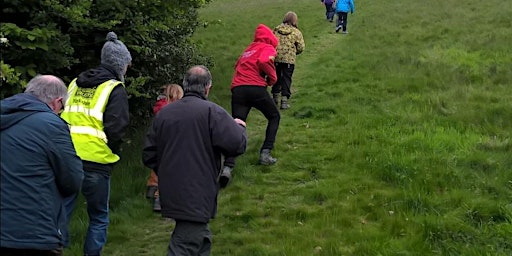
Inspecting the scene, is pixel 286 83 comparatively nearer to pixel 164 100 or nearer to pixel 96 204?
pixel 164 100

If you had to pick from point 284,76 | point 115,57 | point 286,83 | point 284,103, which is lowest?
point 284,103

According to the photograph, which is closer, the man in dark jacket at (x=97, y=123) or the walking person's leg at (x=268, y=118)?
the man in dark jacket at (x=97, y=123)

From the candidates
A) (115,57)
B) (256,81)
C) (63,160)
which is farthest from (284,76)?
(63,160)

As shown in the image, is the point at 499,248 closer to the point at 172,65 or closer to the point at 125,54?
the point at 125,54

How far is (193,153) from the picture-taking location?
452 cm

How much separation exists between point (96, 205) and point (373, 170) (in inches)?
147

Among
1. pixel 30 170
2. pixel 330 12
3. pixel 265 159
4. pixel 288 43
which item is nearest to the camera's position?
pixel 30 170

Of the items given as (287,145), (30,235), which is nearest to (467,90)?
(287,145)

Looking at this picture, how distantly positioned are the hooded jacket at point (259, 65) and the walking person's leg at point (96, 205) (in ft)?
10.1

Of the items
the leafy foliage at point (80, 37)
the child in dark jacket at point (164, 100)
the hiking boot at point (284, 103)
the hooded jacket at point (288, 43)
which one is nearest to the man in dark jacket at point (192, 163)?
the leafy foliage at point (80, 37)

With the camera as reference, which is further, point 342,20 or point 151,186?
point 342,20

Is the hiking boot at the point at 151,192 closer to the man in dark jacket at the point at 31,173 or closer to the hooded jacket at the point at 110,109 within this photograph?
the hooded jacket at the point at 110,109

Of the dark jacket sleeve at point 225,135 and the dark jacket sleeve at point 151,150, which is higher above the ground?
the dark jacket sleeve at point 225,135

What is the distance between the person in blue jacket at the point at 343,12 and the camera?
817 inches
